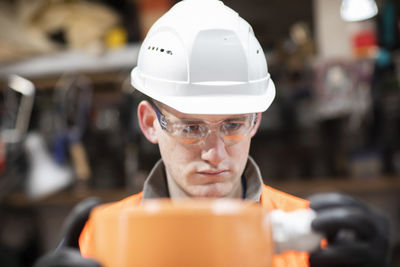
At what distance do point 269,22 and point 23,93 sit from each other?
1.42 meters

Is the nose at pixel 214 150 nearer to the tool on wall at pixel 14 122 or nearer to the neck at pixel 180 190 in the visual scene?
the neck at pixel 180 190

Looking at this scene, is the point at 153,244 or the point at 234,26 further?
the point at 234,26

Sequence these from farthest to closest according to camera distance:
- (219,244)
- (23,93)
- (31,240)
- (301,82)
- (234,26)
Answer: (31,240), (23,93), (301,82), (234,26), (219,244)

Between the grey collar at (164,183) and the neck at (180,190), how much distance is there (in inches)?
0.6

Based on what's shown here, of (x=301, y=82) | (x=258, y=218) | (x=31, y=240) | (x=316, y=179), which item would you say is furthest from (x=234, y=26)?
(x=31, y=240)

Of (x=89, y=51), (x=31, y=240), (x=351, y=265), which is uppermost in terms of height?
(x=89, y=51)

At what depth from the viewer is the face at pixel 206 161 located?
65cm

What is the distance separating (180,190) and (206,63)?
234 millimetres

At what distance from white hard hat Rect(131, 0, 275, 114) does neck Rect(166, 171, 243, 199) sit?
6.2 inches

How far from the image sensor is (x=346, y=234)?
462 mm

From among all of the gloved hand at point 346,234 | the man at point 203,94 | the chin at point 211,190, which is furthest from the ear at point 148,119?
the gloved hand at point 346,234

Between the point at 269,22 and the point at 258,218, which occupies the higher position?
the point at 269,22

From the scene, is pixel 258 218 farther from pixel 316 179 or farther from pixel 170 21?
pixel 316 179

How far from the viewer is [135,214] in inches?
14.3
